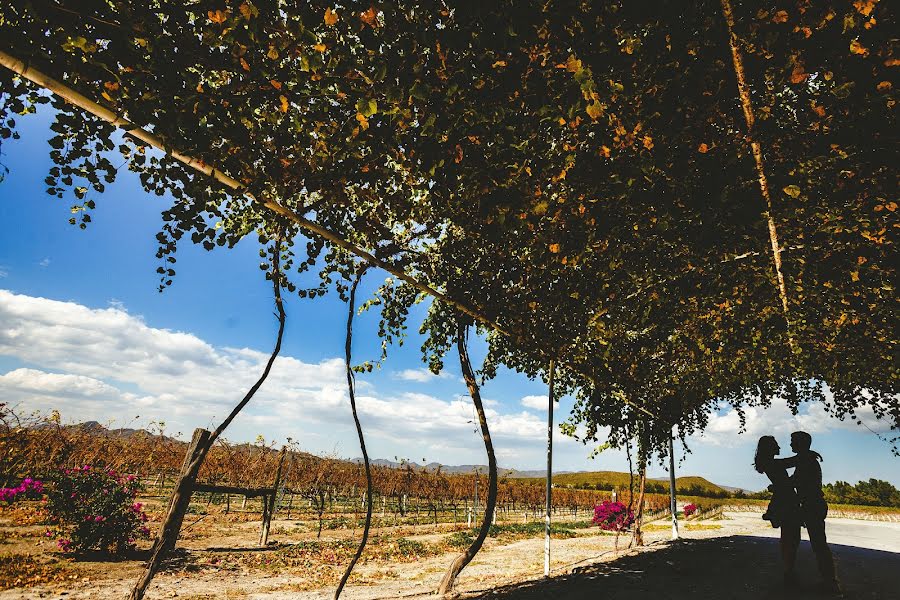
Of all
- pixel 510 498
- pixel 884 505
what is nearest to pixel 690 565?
pixel 510 498

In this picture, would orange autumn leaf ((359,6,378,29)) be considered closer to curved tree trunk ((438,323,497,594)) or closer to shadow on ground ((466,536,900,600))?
curved tree trunk ((438,323,497,594))

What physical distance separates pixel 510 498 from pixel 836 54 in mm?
47949

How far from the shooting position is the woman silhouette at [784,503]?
5.49 metres

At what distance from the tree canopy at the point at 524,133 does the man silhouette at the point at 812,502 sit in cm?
191

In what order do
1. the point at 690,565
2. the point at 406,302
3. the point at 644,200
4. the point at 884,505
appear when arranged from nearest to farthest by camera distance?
the point at 644,200 → the point at 406,302 → the point at 690,565 → the point at 884,505

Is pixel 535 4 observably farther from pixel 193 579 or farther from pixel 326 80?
pixel 193 579

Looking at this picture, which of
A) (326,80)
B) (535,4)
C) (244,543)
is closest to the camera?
(535,4)

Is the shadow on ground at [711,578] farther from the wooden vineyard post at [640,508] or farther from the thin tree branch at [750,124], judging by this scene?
the thin tree branch at [750,124]

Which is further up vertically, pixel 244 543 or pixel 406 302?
pixel 406 302

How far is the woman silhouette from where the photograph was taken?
18.0ft

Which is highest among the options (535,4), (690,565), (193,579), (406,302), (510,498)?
(535,4)

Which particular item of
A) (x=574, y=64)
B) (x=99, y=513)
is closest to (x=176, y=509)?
(x=574, y=64)

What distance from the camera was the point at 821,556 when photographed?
5.34m

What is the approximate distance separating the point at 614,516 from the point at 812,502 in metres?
9.97
